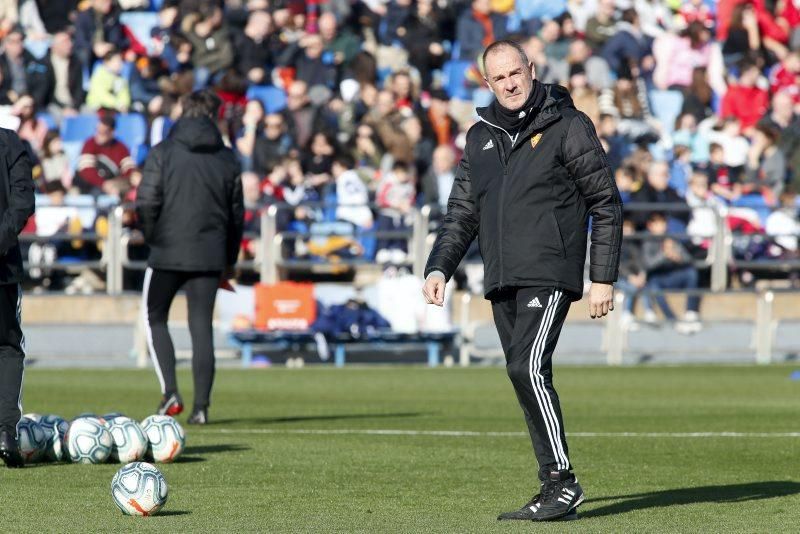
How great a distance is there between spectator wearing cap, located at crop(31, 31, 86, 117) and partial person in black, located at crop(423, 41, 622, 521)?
1960 cm

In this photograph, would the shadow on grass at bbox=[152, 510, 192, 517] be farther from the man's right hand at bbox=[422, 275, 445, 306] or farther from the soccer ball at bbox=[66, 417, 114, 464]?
the soccer ball at bbox=[66, 417, 114, 464]

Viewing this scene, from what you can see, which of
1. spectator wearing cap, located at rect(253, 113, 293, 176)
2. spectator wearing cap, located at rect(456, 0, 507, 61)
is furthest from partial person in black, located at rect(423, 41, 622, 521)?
spectator wearing cap, located at rect(456, 0, 507, 61)

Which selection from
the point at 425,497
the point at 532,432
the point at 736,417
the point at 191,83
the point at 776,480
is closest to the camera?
the point at 532,432

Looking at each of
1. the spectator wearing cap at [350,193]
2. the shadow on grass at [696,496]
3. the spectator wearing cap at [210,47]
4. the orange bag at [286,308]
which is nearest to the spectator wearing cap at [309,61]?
the spectator wearing cap at [210,47]

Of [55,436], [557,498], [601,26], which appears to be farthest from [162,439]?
[601,26]

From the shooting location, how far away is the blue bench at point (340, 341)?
73.3ft

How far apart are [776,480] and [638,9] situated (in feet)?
74.5

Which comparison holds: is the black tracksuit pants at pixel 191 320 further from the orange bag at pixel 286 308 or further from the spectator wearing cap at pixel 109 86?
the spectator wearing cap at pixel 109 86

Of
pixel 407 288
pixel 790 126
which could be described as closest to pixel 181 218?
pixel 407 288

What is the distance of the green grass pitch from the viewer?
24.9ft

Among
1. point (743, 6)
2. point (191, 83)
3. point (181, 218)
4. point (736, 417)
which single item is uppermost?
point (743, 6)

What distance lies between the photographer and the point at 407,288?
882 inches

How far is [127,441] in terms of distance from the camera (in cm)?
980

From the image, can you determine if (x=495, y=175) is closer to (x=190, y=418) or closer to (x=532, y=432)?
(x=532, y=432)
